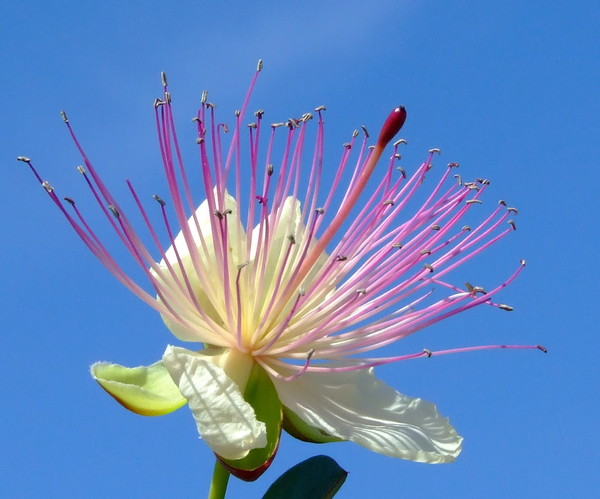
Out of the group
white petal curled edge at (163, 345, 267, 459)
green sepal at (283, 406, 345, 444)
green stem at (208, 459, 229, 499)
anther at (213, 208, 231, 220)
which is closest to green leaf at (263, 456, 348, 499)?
green sepal at (283, 406, 345, 444)

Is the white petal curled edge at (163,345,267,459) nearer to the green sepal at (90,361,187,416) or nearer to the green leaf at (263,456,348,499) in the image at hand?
the green sepal at (90,361,187,416)

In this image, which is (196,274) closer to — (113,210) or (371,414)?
(113,210)

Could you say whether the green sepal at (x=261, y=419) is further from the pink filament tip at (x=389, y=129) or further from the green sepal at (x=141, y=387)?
the pink filament tip at (x=389, y=129)

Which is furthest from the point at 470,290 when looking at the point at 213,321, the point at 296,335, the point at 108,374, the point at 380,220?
the point at 108,374

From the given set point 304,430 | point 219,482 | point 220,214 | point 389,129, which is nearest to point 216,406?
point 219,482

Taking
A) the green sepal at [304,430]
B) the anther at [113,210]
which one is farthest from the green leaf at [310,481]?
the anther at [113,210]

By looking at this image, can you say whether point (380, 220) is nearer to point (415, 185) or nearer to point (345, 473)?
point (415, 185)
